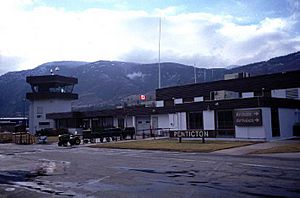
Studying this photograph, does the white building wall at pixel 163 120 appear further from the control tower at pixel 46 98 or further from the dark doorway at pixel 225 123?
the control tower at pixel 46 98

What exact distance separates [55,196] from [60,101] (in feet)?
235

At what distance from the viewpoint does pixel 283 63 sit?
9644 cm

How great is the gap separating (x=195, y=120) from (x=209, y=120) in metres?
2.14

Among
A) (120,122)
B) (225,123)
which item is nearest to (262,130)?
(225,123)

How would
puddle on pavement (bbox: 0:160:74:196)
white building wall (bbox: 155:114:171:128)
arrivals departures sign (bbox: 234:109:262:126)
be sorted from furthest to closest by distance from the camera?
1. white building wall (bbox: 155:114:171:128)
2. arrivals departures sign (bbox: 234:109:262:126)
3. puddle on pavement (bbox: 0:160:74:196)

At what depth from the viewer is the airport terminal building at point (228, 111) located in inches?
1362

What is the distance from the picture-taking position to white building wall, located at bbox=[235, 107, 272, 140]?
110 feet

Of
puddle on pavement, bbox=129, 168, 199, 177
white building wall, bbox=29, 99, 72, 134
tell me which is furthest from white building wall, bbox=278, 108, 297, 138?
white building wall, bbox=29, 99, 72, 134

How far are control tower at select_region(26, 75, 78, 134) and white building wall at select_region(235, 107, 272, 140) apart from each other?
49.0 metres

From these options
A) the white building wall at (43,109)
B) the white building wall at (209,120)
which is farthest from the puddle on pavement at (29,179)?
the white building wall at (43,109)

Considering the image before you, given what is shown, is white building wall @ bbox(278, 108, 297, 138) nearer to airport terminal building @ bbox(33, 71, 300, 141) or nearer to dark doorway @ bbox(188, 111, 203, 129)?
airport terminal building @ bbox(33, 71, 300, 141)

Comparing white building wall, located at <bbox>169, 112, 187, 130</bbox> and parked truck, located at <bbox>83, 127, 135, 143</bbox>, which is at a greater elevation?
white building wall, located at <bbox>169, 112, 187, 130</bbox>

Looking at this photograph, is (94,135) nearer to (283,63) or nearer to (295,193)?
(295,193)

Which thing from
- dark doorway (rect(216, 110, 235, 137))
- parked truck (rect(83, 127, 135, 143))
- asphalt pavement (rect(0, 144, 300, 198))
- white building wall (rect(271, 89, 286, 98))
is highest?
white building wall (rect(271, 89, 286, 98))
